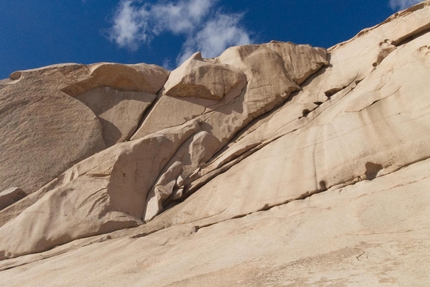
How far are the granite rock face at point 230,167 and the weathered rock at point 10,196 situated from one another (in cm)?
5

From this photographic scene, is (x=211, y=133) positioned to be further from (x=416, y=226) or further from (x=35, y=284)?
(x=416, y=226)

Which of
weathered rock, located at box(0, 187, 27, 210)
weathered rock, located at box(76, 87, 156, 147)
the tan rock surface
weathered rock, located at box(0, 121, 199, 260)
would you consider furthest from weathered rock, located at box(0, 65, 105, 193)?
the tan rock surface

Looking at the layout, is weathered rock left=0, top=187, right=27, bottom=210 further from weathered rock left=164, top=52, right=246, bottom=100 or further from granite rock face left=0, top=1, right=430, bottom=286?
weathered rock left=164, top=52, right=246, bottom=100

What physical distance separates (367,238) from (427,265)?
4.19 feet

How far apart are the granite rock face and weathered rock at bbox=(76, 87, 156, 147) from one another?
1.5 inches

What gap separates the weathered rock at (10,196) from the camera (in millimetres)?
9984

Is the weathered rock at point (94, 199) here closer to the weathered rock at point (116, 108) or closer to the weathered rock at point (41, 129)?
the weathered rock at point (41, 129)

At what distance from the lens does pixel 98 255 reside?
771 centimetres

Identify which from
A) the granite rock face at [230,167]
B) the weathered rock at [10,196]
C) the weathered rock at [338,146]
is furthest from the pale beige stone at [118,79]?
the weathered rock at [338,146]

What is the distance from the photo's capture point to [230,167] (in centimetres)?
1027

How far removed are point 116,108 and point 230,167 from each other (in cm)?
423

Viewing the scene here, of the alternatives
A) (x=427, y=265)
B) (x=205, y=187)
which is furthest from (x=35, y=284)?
(x=427, y=265)

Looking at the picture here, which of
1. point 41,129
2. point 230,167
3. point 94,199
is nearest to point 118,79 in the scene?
point 41,129

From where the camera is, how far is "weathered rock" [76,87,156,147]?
12070 millimetres
